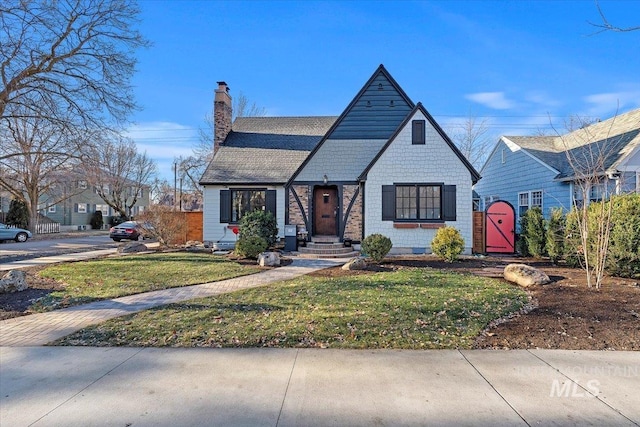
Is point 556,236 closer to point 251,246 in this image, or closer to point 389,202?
point 389,202

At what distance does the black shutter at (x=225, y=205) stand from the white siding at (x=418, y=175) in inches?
242

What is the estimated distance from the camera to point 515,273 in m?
7.89

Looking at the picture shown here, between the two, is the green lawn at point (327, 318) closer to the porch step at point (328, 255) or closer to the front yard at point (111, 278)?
the front yard at point (111, 278)

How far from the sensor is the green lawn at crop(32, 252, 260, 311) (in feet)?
24.0

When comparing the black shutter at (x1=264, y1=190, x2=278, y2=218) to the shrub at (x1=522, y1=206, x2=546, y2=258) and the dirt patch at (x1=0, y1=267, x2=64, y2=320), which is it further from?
the shrub at (x1=522, y1=206, x2=546, y2=258)

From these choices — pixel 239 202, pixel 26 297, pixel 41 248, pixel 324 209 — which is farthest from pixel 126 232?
pixel 26 297

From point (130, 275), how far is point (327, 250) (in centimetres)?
698

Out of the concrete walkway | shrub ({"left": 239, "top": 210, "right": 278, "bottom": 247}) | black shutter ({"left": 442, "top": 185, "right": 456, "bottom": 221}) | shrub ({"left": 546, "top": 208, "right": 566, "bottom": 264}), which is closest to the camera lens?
the concrete walkway

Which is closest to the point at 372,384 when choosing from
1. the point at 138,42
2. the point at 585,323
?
the point at 585,323

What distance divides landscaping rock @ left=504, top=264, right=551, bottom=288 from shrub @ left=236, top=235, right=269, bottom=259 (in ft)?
24.6

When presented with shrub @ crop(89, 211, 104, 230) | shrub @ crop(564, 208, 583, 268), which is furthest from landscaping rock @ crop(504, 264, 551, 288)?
shrub @ crop(89, 211, 104, 230)

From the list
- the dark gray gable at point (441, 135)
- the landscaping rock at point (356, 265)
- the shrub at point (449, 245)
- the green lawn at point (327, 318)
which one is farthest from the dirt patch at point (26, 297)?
the dark gray gable at point (441, 135)

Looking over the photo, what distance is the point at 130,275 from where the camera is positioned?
933 cm

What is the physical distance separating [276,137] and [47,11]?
383 inches
